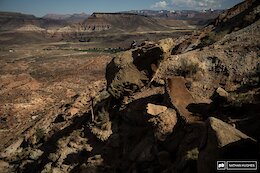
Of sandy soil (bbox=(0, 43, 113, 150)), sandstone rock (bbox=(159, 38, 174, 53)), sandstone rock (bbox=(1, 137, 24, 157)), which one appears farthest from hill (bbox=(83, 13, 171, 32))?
sandstone rock (bbox=(159, 38, 174, 53))

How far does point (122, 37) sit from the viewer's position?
10338 cm

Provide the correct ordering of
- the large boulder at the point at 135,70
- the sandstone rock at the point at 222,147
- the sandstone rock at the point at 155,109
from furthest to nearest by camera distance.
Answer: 1. the large boulder at the point at 135,70
2. the sandstone rock at the point at 155,109
3. the sandstone rock at the point at 222,147

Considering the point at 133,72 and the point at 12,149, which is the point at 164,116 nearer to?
the point at 133,72

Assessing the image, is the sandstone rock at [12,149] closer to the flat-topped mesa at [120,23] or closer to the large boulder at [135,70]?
the large boulder at [135,70]

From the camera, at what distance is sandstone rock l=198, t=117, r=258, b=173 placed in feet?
A: 18.0

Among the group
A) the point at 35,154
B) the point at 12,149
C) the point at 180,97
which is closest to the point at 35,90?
the point at 12,149

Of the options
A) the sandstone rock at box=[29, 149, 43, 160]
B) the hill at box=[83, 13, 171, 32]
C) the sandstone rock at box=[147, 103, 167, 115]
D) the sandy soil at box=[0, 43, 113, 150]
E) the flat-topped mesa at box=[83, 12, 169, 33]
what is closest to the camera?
the sandstone rock at box=[147, 103, 167, 115]

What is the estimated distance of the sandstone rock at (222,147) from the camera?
548 centimetres

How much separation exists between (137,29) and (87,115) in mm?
116134

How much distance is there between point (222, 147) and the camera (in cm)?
559

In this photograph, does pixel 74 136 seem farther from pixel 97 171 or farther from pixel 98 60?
pixel 98 60

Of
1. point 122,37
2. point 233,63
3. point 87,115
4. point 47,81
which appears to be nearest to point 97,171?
point 87,115

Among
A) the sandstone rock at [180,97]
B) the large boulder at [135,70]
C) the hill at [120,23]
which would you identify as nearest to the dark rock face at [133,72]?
the large boulder at [135,70]

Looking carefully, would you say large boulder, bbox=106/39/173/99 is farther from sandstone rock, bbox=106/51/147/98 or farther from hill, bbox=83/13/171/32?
hill, bbox=83/13/171/32
